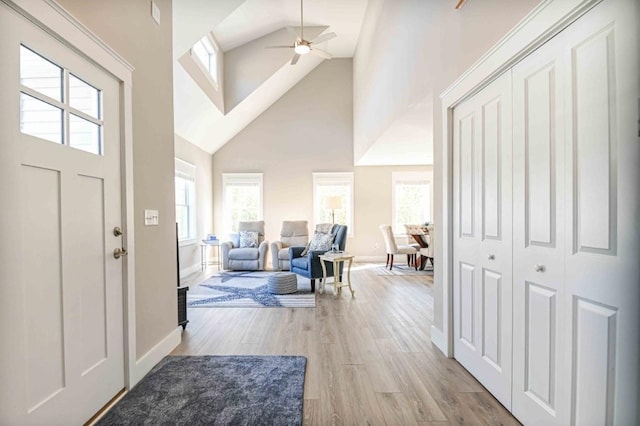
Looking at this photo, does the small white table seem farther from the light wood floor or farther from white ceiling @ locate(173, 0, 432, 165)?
the light wood floor

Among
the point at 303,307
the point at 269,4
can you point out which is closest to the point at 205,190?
the point at 269,4

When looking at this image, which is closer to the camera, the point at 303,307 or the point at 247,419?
the point at 247,419

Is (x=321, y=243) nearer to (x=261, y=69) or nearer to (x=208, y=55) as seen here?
(x=261, y=69)

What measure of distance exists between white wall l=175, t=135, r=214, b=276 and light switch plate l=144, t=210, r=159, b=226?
11.7ft

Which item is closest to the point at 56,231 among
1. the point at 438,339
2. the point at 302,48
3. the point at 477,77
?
the point at 477,77

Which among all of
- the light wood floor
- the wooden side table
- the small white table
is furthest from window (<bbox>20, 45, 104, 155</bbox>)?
the small white table

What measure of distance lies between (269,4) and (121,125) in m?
4.57

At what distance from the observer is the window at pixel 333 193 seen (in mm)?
7809

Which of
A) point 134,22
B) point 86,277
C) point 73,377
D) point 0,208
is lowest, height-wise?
point 73,377

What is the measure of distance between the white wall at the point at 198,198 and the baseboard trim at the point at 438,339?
461cm

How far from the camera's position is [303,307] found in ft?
12.8

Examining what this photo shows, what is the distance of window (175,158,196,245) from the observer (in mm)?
5945

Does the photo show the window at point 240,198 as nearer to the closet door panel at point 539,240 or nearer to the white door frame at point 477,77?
the white door frame at point 477,77

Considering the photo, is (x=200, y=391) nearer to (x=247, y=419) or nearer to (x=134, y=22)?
(x=247, y=419)
